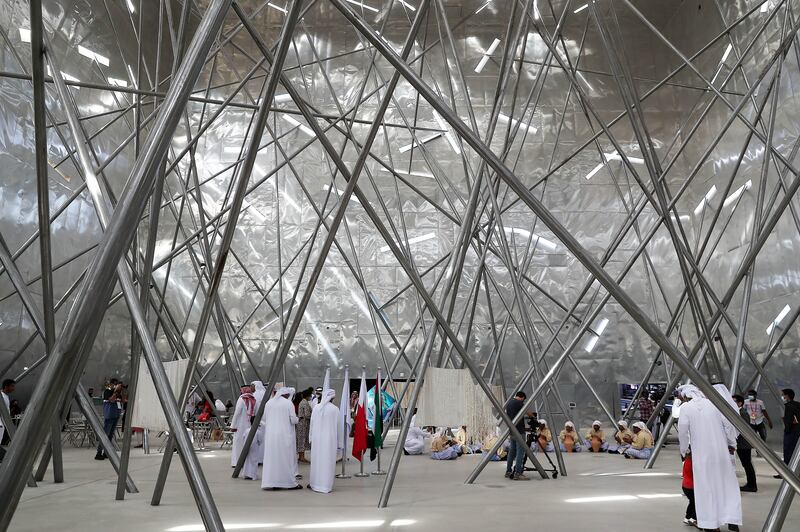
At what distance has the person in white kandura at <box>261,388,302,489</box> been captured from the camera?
10.4m

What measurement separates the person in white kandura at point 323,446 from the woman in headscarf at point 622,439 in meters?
8.14

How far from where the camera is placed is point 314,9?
25734 mm

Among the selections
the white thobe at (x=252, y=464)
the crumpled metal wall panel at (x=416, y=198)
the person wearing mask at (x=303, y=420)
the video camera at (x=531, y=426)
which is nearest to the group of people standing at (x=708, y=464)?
the video camera at (x=531, y=426)

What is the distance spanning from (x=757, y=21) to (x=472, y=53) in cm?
940

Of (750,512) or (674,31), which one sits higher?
(674,31)

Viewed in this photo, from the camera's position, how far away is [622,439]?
16.5 m

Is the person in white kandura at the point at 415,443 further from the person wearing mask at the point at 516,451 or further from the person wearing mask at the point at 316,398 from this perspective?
the person wearing mask at the point at 516,451

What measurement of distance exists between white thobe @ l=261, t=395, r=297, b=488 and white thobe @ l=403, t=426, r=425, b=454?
20.8 ft

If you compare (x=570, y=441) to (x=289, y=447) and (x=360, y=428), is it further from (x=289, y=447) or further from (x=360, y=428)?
(x=289, y=447)

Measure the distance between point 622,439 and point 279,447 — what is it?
30.1 ft

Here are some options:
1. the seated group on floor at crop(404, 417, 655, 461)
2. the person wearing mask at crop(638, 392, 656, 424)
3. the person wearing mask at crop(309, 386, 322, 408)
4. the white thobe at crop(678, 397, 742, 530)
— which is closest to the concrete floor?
the white thobe at crop(678, 397, 742, 530)

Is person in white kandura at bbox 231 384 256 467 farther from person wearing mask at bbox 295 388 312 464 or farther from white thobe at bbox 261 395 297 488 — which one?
white thobe at bbox 261 395 297 488

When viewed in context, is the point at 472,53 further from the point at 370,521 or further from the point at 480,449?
the point at 370,521

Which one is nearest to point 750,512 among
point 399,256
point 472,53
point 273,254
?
point 399,256
